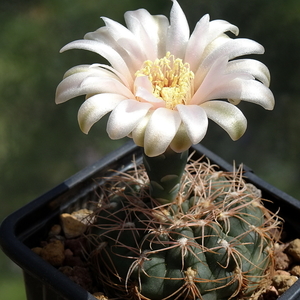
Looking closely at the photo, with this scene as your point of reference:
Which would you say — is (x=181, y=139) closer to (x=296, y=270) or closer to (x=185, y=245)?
(x=185, y=245)

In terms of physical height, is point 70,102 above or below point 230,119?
below

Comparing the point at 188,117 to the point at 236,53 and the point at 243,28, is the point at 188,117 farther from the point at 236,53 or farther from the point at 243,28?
the point at 243,28

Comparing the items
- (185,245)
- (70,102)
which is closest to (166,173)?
(185,245)

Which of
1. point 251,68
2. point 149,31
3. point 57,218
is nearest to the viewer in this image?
point 251,68

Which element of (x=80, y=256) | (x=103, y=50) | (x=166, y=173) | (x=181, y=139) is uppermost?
(x=103, y=50)

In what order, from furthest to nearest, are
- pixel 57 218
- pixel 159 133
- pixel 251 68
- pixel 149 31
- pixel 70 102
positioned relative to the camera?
pixel 70 102
pixel 57 218
pixel 149 31
pixel 251 68
pixel 159 133

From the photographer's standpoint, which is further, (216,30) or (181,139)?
(216,30)

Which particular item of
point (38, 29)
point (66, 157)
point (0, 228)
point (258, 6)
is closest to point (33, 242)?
point (0, 228)
